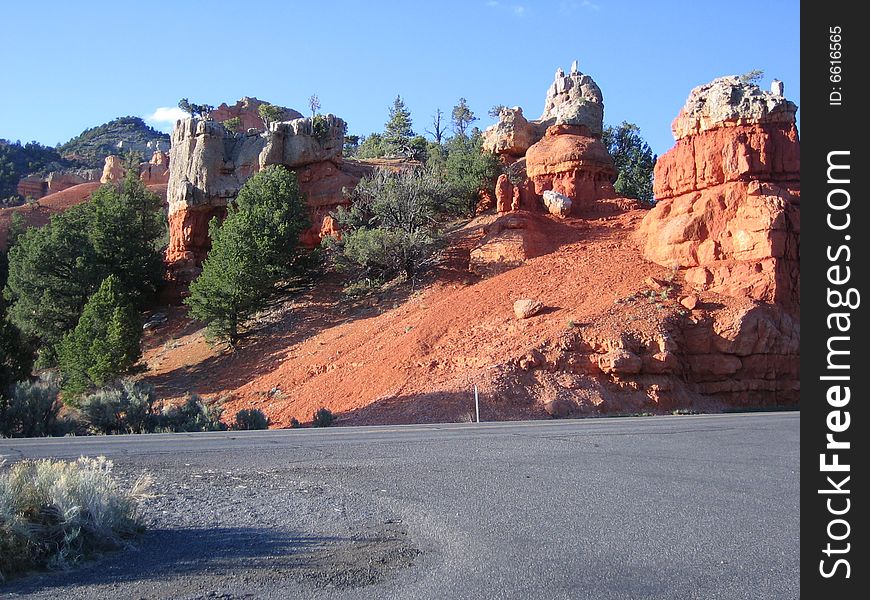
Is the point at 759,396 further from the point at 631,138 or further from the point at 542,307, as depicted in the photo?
the point at 631,138

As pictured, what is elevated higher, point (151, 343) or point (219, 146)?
point (219, 146)

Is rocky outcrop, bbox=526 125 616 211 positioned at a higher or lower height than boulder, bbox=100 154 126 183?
lower

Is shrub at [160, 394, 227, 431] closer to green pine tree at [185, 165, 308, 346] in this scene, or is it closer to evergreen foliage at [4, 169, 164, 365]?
green pine tree at [185, 165, 308, 346]

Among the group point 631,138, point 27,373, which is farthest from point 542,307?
point 631,138

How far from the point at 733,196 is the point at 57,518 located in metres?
29.2

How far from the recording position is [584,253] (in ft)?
111

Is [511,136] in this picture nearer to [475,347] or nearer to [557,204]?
[557,204]

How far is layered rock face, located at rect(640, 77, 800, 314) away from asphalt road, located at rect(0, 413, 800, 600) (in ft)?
56.7

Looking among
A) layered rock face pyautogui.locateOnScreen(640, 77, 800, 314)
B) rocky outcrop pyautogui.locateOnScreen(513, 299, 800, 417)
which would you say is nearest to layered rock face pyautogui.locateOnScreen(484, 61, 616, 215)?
layered rock face pyautogui.locateOnScreen(640, 77, 800, 314)

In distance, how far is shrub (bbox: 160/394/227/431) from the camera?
21891 millimetres

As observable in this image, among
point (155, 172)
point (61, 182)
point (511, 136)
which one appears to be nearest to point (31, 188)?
point (61, 182)

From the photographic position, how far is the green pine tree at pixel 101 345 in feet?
105

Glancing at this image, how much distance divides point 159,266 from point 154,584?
42.8 metres

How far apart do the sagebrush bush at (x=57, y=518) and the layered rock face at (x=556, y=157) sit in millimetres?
31204
